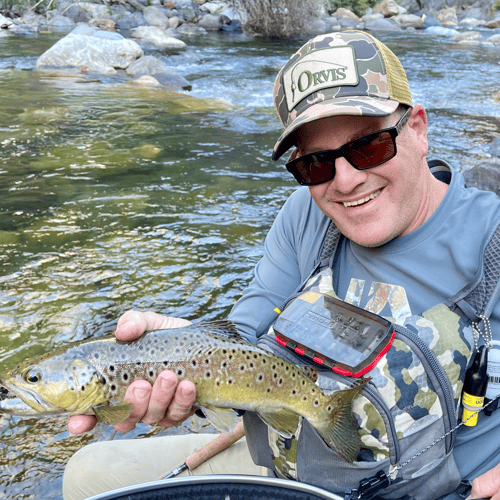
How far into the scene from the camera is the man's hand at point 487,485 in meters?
1.81

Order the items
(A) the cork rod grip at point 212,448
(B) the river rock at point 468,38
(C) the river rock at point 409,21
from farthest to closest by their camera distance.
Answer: (C) the river rock at point 409,21, (B) the river rock at point 468,38, (A) the cork rod grip at point 212,448

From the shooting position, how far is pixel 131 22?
24844 mm

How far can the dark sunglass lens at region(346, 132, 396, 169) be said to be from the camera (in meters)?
2.04

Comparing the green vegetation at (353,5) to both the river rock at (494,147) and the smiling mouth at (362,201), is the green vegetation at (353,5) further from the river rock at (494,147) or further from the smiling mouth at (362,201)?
the smiling mouth at (362,201)

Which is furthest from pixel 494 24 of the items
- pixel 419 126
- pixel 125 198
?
pixel 419 126

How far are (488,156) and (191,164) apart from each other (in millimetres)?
4451

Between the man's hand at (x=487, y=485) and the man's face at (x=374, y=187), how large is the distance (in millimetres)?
857

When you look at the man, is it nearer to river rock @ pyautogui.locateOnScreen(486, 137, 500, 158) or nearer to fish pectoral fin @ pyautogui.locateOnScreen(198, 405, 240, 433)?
fish pectoral fin @ pyautogui.locateOnScreen(198, 405, 240, 433)

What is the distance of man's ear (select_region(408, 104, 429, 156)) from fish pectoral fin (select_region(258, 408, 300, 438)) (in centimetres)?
112

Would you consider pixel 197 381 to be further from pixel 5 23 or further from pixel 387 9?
pixel 387 9

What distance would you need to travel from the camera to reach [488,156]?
8438 millimetres

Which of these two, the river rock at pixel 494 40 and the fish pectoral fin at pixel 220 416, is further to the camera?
the river rock at pixel 494 40

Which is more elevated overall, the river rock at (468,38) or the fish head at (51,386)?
the river rock at (468,38)

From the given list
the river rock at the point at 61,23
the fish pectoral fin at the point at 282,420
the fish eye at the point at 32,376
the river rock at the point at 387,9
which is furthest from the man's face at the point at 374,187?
the river rock at the point at 387,9
